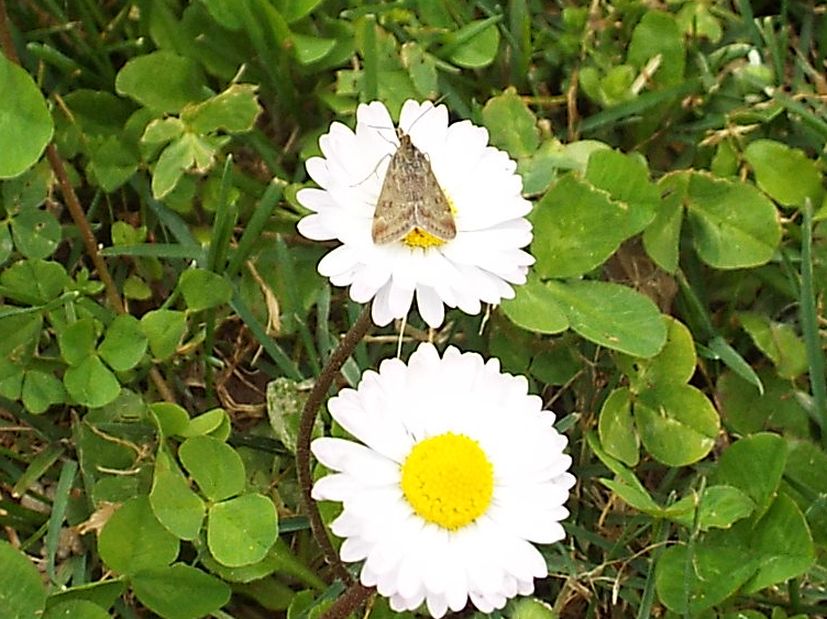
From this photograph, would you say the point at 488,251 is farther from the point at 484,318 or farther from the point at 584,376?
the point at 584,376

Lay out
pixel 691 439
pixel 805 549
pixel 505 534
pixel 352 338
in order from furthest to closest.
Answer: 1. pixel 691 439
2. pixel 805 549
3. pixel 352 338
4. pixel 505 534

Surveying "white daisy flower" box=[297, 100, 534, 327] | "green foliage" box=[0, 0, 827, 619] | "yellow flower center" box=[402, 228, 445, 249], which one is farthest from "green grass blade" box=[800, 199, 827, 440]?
"yellow flower center" box=[402, 228, 445, 249]

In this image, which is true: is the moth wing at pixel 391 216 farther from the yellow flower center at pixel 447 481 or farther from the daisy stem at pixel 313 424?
the yellow flower center at pixel 447 481

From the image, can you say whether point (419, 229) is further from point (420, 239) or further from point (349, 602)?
point (349, 602)

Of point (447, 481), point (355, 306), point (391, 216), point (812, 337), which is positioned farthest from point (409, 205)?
point (812, 337)

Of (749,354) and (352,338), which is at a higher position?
(352,338)

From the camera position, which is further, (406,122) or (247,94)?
(247,94)

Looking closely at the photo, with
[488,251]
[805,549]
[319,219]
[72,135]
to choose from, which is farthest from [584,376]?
[72,135]
